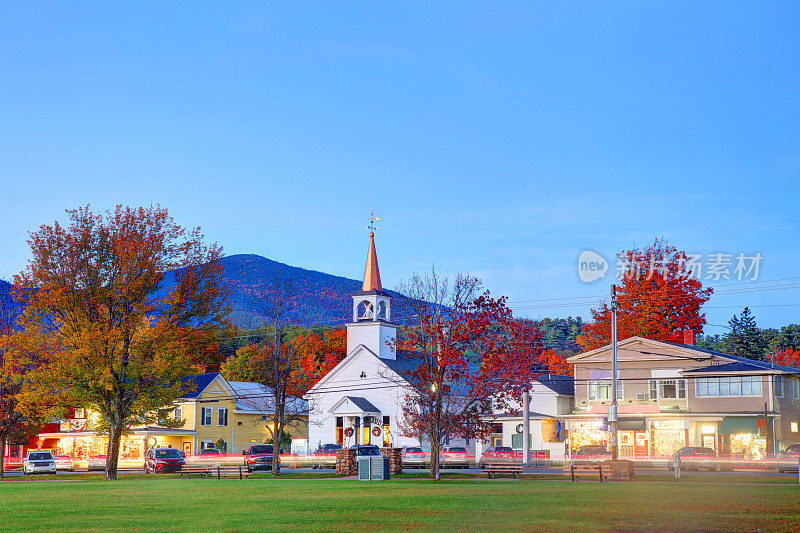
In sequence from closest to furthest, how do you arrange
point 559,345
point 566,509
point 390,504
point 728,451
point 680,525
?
1. point 680,525
2. point 566,509
3. point 390,504
4. point 728,451
5. point 559,345

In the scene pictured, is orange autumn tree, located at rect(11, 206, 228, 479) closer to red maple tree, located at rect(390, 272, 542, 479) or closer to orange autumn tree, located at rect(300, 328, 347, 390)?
red maple tree, located at rect(390, 272, 542, 479)

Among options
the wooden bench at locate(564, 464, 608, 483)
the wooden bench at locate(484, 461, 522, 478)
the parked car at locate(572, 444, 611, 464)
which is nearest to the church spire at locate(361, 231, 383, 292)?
the parked car at locate(572, 444, 611, 464)

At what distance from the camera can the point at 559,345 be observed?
13662cm

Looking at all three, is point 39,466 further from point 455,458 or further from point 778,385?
point 778,385

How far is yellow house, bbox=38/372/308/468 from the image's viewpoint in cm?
8231

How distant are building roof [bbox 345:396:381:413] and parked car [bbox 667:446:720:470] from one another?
30.1 m

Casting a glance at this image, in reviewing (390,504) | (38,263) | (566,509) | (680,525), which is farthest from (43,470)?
(680,525)

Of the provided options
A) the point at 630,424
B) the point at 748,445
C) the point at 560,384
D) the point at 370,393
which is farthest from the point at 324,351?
the point at 748,445

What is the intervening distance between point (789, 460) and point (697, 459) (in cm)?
588

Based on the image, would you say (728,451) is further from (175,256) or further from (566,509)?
(566,509)

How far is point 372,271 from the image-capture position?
281 ft

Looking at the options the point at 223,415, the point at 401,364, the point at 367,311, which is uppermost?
the point at 367,311

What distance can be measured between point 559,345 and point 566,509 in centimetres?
11709

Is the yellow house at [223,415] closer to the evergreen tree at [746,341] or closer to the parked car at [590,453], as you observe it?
the parked car at [590,453]
